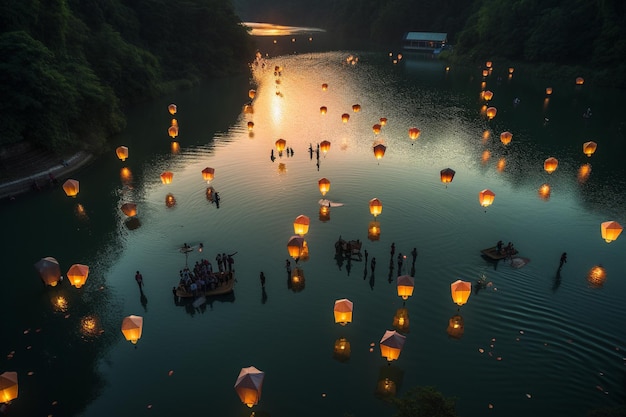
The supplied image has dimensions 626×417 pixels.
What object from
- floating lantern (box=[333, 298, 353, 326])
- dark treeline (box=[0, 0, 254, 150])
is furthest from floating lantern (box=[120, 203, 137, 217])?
floating lantern (box=[333, 298, 353, 326])

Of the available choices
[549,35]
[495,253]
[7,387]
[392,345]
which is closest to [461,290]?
[392,345]

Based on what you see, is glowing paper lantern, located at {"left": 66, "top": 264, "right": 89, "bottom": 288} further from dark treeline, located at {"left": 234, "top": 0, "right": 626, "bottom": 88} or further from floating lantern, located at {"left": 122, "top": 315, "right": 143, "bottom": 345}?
dark treeline, located at {"left": 234, "top": 0, "right": 626, "bottom": 88}

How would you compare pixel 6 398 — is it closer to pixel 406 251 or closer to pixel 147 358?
pixel 147 358

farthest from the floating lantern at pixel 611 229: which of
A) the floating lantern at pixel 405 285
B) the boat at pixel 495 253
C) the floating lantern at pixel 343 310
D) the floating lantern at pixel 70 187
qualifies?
the floating lantern at pixel 70 187

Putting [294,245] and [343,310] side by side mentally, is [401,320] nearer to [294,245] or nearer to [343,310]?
[343,310]

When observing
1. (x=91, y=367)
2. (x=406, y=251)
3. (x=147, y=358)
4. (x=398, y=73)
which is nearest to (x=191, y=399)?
(x=147, y=358)

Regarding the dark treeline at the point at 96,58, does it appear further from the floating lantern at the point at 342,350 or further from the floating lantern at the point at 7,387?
the floating lantern at the point at 342,350
